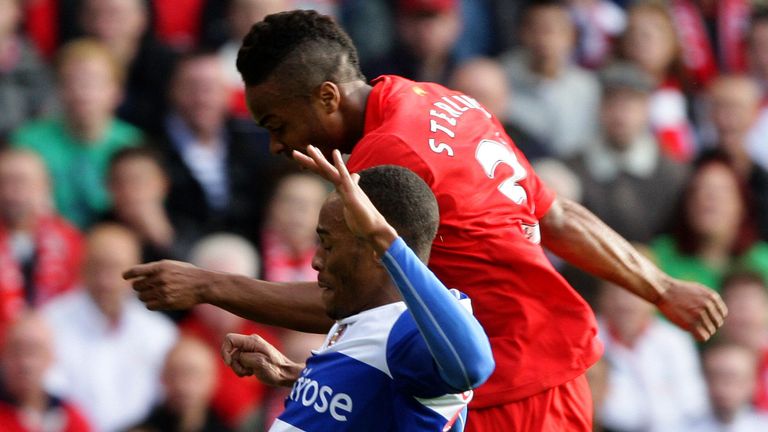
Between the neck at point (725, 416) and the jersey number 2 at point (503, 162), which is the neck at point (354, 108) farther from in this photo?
the neck at point (725, 416)

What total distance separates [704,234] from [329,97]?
477 centimetres

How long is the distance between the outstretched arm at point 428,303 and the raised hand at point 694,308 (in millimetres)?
1438

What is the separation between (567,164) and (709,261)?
1.00m

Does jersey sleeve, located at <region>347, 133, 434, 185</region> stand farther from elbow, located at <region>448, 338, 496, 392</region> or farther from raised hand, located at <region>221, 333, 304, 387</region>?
elbow, located at <region>448, 338, 496, 392</region>

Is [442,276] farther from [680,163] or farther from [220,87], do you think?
[680,163]

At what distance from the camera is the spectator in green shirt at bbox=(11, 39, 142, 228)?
7973 millimetres

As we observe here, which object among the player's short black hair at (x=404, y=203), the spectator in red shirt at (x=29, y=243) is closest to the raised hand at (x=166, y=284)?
the player's short black hair at (x=404, y=203)

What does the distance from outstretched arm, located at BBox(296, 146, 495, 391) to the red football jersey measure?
2.00 ft

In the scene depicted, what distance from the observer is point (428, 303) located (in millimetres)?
3729

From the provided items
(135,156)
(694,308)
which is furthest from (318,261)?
(135,156)

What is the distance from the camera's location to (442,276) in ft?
14.9

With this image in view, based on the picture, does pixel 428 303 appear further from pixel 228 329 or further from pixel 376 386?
pixel 228 329

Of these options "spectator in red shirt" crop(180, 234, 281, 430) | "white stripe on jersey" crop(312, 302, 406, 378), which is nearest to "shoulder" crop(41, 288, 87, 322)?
"spectator in red shirt" crop(180, 234, 281, 430)

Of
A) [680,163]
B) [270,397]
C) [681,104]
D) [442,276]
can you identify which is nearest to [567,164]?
[680,163]
